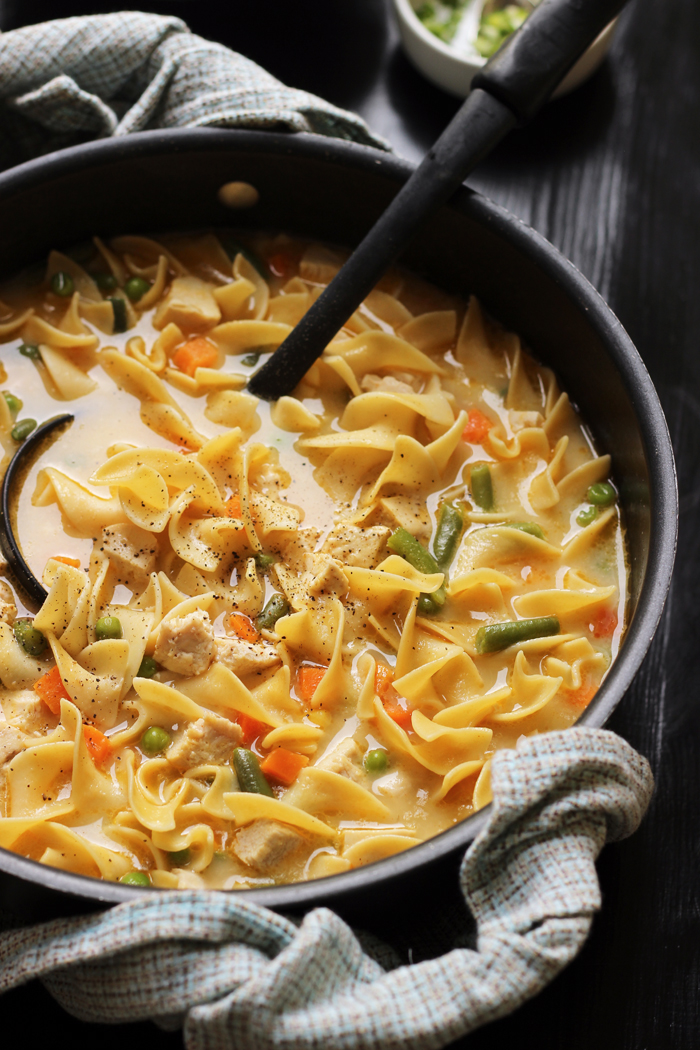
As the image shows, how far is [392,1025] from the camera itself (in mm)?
2617

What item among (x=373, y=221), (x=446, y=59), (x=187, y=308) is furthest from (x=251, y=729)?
(x=446, y=59)

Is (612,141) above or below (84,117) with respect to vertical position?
above

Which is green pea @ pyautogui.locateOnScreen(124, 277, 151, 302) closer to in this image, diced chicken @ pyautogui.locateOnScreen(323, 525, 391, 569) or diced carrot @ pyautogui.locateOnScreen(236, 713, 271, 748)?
diced chicken @ pyautogui.locateOnScreen(323, 525, 391, 569)

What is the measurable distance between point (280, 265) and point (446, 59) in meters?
1.48

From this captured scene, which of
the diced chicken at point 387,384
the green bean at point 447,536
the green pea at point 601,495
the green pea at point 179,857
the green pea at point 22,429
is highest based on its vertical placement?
the green pea at point 601,495

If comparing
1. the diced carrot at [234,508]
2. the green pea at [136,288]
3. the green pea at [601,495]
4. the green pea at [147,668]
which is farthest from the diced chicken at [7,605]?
the green pea at [601,495]

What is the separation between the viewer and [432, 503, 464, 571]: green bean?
13.1ft

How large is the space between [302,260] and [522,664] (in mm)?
2322

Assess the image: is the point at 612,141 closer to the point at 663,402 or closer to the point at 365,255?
the point at 663,402

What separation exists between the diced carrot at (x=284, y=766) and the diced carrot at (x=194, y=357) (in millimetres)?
1839

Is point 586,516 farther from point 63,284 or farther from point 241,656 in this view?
point 63,284

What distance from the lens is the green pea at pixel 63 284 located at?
15.0 ft

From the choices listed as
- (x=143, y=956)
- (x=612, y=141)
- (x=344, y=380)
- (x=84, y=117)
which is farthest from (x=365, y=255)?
(x=143, y=956)

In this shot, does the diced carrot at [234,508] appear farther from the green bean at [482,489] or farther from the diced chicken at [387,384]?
the green bean at [482,489]
